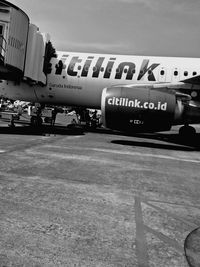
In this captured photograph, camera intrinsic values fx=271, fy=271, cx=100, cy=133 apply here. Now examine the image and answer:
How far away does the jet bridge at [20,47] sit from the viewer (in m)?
13.3

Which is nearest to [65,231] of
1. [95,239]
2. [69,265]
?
[95,239]

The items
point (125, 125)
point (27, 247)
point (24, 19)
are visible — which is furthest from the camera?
point (24, 19)

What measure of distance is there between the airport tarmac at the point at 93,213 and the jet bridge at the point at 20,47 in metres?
8.18

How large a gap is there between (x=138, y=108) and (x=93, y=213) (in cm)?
816

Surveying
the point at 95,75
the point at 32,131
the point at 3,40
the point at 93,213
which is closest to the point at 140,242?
the point at 93,213

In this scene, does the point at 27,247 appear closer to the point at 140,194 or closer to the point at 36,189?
the point at 36,189

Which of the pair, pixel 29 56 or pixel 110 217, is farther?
pixel 29 56

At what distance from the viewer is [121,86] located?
1342cm

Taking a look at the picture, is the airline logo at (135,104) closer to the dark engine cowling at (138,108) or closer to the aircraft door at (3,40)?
the dark engine cowling at (138,108)

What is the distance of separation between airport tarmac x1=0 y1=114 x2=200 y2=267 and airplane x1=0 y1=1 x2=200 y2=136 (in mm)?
4740

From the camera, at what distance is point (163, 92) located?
11.9 m

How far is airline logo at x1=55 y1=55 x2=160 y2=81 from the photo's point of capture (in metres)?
15.4

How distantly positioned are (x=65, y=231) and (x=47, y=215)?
0.52 m

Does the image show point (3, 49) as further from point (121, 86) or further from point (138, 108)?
point (138, 108)
